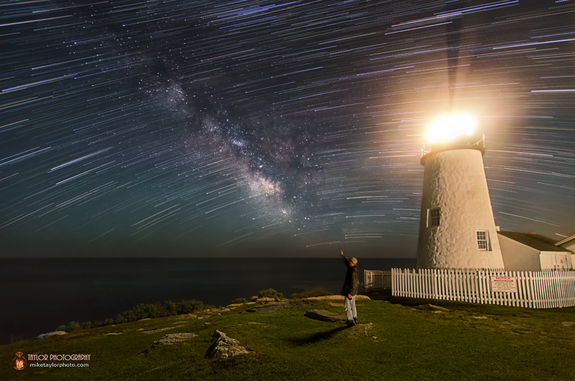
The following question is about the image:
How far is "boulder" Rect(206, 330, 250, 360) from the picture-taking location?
686 centimetres

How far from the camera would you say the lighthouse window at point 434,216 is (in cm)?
1856

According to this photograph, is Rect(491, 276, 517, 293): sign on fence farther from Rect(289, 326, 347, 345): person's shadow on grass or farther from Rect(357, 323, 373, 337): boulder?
Rect(289, 326, 347, 345): person's shadow on grass

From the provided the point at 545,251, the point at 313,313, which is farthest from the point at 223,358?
the point at 545,251

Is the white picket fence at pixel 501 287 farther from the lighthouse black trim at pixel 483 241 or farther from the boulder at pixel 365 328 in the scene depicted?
the boulder at pixel 365 328

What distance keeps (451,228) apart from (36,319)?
149 ft

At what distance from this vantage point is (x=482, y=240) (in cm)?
1734

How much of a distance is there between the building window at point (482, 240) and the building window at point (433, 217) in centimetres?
221

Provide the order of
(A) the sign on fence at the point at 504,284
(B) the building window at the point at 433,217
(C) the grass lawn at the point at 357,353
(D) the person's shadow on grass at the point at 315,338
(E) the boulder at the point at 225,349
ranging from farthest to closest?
(B) the building window at the point at 433,217, (A) the sign on fence at the point at 504,284, (D) the person's shadow on grass at the point at 315,338, (E) the boulder at the point at 225,349, (C) the grass lawn at the point at 357,353

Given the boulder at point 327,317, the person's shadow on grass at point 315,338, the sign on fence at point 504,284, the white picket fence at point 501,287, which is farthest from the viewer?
the sign on fence at point 504,284

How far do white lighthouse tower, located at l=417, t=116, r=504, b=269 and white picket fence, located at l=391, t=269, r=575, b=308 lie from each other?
173cm

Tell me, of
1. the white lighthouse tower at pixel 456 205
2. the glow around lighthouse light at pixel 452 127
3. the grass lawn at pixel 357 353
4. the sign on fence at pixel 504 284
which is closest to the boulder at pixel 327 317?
the grass lawn at pixel 357 353

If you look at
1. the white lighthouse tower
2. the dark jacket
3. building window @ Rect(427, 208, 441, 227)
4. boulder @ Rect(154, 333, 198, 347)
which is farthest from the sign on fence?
boulder @ Rect(154, 333, 198, 347)

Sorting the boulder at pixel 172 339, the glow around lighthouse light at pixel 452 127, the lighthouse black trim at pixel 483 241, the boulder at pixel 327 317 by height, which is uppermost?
the glow around lighthouse light at pixel 452 127

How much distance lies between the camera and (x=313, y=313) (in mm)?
11102
